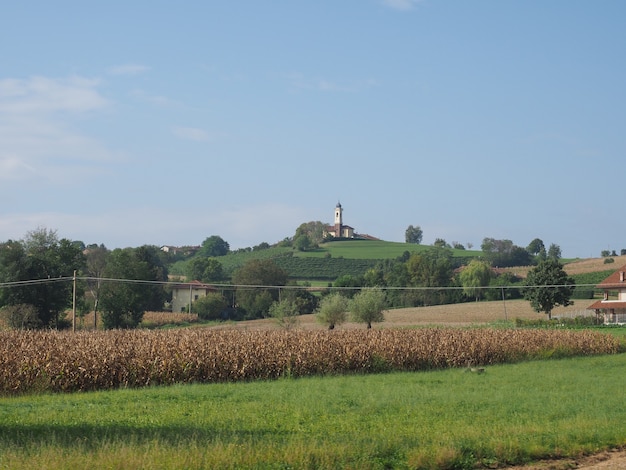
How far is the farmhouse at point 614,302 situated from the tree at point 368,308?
21981 mm

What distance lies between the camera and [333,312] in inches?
3029

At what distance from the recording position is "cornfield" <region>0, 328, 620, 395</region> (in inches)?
1058

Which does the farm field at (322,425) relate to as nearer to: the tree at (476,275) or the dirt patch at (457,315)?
the dirt patch at (457,315)

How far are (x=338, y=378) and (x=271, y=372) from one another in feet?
9.18

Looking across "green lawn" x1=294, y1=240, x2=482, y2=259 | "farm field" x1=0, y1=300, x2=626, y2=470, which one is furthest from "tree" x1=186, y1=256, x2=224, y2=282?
"farm field" x1=0, y1=300, x2=626, y2=470

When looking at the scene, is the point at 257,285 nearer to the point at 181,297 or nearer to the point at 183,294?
the point at 181,297

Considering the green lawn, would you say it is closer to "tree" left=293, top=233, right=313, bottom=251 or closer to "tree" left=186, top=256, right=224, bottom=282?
"tree" left=293, top=233, right=313, bottom=251

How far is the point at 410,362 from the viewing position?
3788cm

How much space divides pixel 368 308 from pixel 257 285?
29.1 meters

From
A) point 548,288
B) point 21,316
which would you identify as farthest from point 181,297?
point 548,288

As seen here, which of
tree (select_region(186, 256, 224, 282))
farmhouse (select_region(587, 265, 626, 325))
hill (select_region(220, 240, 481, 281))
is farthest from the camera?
hill (select_region(220, 240, 481, 281))

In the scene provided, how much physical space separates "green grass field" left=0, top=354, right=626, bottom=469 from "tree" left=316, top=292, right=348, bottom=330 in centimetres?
4795

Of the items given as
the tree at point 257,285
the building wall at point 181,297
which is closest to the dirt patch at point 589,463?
the tree at point 257,285

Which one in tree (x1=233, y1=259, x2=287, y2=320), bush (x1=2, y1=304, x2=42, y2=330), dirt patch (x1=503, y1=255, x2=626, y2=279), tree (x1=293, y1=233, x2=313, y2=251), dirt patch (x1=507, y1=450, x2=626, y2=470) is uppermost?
tree (x1=293, y1=233, x2=313, y2=251)
